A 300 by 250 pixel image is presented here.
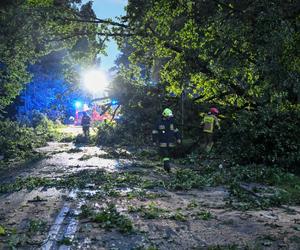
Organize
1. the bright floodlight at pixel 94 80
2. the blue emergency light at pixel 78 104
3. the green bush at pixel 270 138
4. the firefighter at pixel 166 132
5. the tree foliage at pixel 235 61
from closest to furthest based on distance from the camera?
1. the tree foliage at pixel 235 61
2. the green bush at pixel 270 138
3. the firefighter at pixel 166 132
4. the bright floodlight at pixel 94 80
5. the blue emergency light at pixel 78 104

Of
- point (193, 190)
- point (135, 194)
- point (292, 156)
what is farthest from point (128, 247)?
point (292, 156)

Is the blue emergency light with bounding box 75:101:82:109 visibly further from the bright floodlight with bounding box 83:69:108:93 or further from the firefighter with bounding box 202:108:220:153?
the firefighter with bounding box 202:108:220:153

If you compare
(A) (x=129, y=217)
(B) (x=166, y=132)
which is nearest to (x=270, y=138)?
(B) (x=166, y=132)

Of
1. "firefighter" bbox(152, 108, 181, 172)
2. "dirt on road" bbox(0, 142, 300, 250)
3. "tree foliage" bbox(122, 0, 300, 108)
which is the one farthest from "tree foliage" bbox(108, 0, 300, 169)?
"dirt on road" bbox(0, 142, 300, 250)

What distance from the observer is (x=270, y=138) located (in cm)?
1522

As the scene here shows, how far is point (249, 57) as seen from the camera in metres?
8.81

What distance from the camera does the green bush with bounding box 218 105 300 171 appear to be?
1484cm

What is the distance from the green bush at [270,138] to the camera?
1484 cm

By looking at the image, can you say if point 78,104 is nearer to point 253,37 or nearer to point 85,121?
point 85,121

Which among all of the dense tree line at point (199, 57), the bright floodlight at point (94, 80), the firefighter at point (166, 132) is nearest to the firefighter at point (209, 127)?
the dense tree line at point (199, 57)

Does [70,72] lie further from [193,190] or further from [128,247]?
[128,247]

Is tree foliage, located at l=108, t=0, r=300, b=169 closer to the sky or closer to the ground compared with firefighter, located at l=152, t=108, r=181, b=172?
closer to the sky

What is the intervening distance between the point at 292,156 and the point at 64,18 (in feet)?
38.0

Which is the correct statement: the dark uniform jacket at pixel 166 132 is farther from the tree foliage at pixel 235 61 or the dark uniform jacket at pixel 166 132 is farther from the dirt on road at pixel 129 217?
the dirt on road at pixel 129 217
